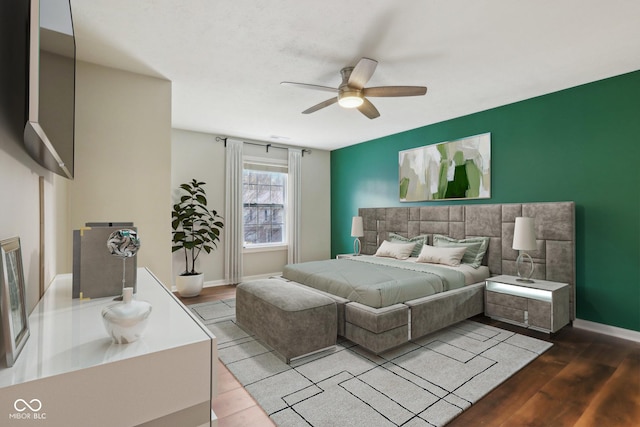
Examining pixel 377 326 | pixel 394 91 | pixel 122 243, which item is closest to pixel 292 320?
pixel 377 326

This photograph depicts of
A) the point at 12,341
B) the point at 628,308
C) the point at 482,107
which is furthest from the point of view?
the point at 482,107

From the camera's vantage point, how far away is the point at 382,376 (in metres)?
2.34

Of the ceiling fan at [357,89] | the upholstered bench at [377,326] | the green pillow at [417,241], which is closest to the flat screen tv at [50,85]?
the ceiling fan at [357,89]

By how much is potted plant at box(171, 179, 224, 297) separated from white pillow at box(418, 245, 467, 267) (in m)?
3.18

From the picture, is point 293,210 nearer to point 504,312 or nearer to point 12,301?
point 504,312

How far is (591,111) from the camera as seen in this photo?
10.7 ft

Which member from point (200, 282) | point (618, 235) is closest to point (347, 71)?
point (618, 235)

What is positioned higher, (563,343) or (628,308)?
(628,308)

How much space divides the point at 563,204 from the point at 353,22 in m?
2.92

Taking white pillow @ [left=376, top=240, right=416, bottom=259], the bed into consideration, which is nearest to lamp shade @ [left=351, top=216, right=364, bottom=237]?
white pillow @ [left=376, top=240, right=416, bottom=259]

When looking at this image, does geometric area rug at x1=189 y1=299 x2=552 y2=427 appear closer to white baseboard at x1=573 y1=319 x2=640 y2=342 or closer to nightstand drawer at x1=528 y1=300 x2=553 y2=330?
nightstand drawer at x1=528 y1=300 x2=553 y2=330

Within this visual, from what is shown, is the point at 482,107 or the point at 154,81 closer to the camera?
the point at 154,81

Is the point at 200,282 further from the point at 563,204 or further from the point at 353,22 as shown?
the point at 563,204

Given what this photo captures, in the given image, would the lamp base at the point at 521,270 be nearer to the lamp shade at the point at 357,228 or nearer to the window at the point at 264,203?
the lamp shade at the point at 357,228
